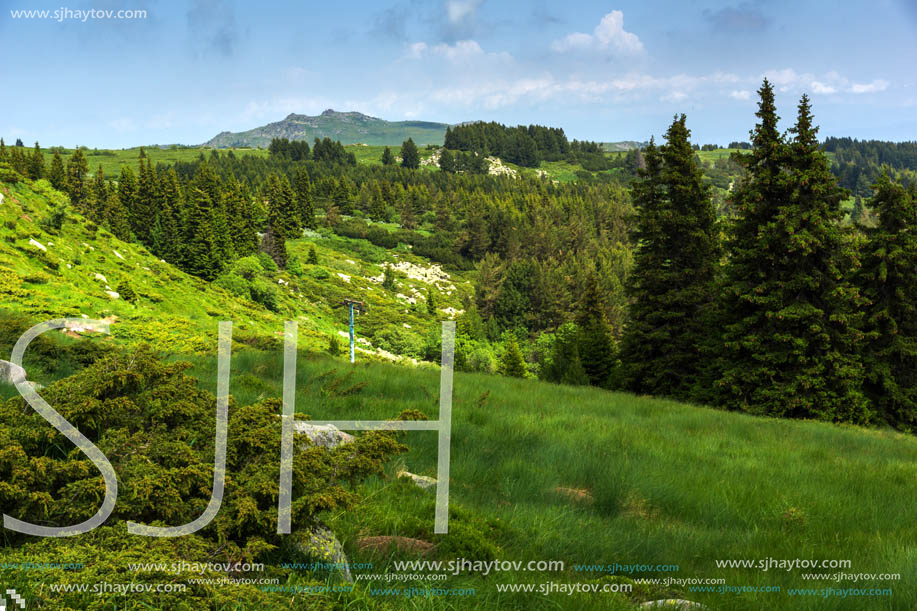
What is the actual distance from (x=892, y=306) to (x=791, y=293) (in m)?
4.59

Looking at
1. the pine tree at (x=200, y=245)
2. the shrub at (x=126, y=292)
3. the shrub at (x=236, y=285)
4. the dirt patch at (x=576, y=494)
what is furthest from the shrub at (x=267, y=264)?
the dirt patch at (x=576, y=494)

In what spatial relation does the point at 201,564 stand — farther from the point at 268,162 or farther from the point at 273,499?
the point at 268,162

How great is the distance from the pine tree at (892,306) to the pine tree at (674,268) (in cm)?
561

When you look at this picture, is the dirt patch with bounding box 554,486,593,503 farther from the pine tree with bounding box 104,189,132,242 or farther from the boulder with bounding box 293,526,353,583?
the pine tree with bounding box 104,189,132,242

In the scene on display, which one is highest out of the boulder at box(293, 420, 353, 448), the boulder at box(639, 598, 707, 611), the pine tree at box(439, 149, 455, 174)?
the pine tree at box(439, 149, 455, 174)

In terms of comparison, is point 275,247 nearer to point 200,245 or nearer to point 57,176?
point 200,245

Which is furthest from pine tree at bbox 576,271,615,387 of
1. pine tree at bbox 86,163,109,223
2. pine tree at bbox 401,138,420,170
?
pine tree at bbox 401,138,420,170

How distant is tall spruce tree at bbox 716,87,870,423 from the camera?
60.4 ft

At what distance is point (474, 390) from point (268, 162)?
156 meters

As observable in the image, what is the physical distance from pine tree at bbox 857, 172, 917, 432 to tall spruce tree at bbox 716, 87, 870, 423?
123 cm

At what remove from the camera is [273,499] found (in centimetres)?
320

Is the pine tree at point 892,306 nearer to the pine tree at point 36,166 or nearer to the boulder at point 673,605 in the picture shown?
the boulder at point 673,605

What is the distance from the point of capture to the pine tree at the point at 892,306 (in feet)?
64.4

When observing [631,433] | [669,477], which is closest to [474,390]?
[631,433]
